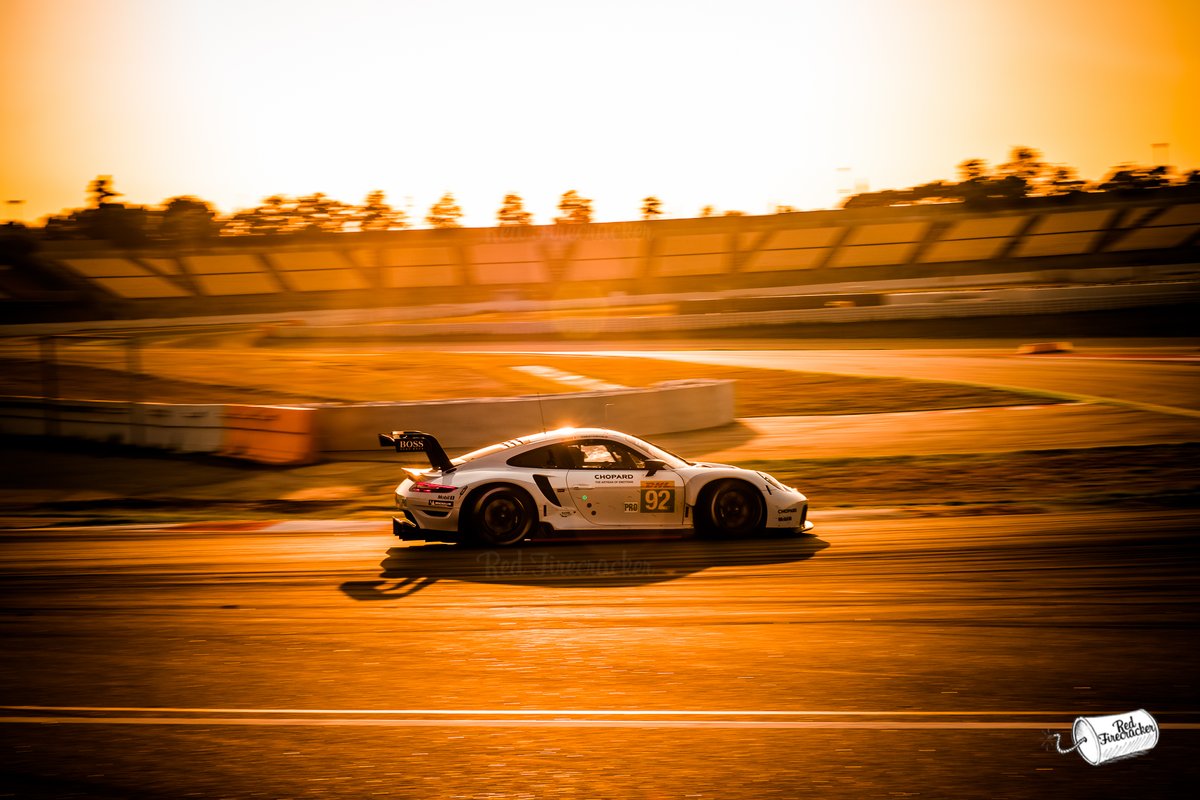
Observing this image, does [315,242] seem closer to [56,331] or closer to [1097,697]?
[56,331]

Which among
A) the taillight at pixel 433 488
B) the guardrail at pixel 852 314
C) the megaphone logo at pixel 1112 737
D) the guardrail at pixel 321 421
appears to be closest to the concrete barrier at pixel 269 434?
the guardrail at pixel 321 421

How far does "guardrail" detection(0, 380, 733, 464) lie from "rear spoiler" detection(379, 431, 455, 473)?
6722 millimetres

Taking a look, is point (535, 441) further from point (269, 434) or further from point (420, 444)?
point (269, 434)

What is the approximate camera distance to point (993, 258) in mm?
58531

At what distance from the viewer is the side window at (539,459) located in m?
9.27

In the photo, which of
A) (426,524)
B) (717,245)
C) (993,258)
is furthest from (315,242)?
(426,524)

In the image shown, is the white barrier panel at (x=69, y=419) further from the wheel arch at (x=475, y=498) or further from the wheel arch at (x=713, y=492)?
the wheel arch at (x=713, y=492)

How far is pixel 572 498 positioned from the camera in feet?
30.1

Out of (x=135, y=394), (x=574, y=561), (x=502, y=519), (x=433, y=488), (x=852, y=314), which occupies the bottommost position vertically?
(x=574, y=561)

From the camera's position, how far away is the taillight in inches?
358

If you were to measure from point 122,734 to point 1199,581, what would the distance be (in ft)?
21.5

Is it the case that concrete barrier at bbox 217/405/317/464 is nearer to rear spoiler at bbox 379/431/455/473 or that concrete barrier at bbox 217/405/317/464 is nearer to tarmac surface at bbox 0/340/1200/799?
tarmac surface at bbox 0/340/1200/799

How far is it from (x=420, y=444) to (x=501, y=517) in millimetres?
946

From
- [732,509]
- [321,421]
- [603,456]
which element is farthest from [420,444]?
[321,421]
